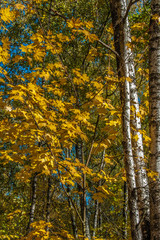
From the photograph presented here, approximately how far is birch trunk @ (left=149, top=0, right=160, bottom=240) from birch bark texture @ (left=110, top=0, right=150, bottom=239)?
4.3 inches

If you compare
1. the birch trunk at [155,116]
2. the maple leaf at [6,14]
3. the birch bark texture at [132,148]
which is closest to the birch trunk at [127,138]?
the birch bark texture at [132,148]

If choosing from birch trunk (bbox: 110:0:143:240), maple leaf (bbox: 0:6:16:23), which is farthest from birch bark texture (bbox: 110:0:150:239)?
maple leaf (bbox: 0:6:16:23)

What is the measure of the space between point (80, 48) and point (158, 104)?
4600mm

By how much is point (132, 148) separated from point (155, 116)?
399 mm

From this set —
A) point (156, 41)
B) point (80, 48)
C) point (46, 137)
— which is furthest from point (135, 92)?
point (80, 48)

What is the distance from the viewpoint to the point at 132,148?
82.7 inches

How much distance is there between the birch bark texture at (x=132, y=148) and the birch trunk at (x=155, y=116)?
0.36 feet

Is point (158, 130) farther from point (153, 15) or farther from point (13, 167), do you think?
point (13, 167)

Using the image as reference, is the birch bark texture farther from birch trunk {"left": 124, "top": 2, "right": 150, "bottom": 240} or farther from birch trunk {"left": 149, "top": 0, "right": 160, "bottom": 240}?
birch trunk {"left": 149, "top": 0, "right": 160, "bottom": 240}

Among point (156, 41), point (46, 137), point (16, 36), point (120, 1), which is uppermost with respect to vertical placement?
point (16, 36)

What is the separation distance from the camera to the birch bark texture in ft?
5.99

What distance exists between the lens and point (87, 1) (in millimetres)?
5910

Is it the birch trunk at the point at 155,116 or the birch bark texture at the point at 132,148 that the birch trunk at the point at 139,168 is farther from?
the birch trunk at the point at 155,116

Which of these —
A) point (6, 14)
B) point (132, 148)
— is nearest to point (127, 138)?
point (132, 148)
